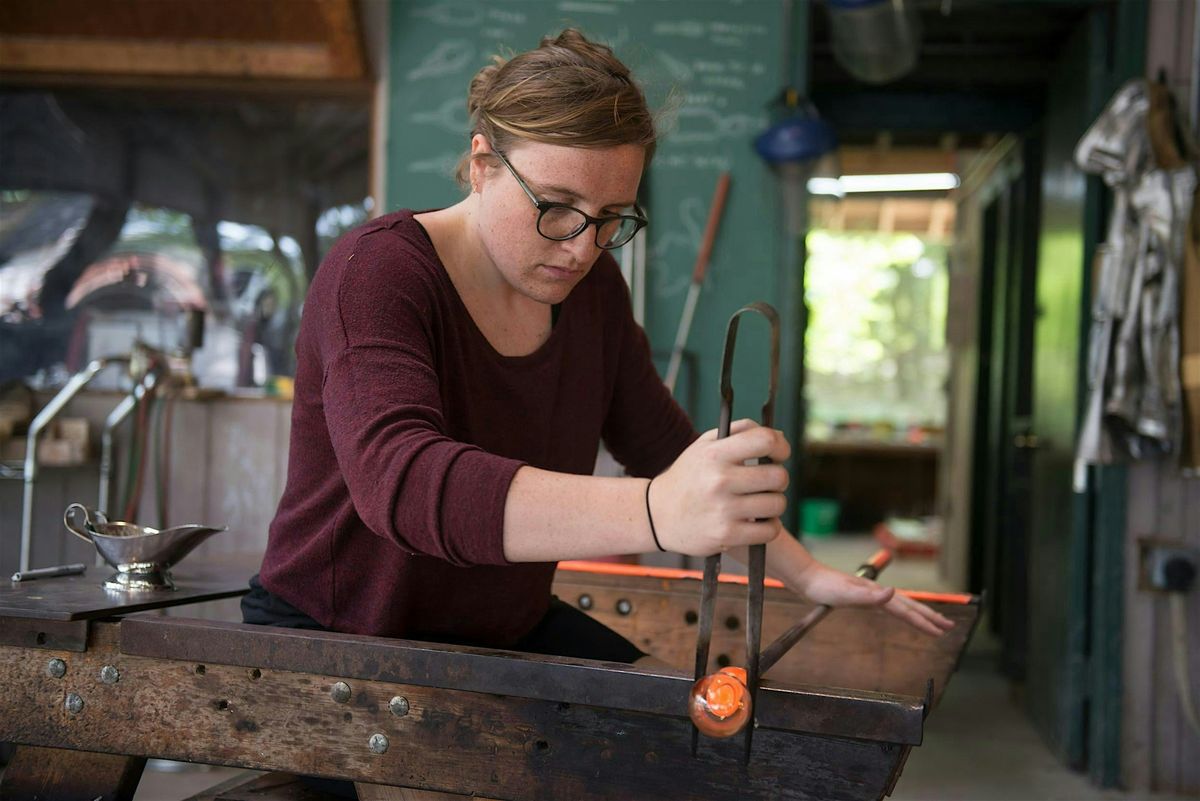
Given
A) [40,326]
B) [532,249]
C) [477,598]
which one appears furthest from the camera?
[40,326]

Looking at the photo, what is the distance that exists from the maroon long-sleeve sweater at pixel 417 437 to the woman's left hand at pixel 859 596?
40 cm

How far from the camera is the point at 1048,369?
182 inches

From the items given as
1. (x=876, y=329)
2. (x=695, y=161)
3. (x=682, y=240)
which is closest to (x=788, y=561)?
(x=682, y=240)

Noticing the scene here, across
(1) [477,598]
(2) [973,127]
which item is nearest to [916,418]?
(2) [973,127]

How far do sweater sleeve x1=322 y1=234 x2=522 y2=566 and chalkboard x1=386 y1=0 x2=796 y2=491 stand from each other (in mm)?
2772

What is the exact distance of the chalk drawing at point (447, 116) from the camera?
4164mm

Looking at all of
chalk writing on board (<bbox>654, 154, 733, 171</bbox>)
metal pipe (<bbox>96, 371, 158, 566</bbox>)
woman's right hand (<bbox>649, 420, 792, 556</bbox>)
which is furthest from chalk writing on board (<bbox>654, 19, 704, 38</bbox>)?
woman's right hand (<bbox>649, 420, 792, 556</bbox>)

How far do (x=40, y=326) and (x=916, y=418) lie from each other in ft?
32.1

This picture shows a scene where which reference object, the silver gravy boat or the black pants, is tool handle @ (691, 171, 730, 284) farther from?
the silver gravy boat

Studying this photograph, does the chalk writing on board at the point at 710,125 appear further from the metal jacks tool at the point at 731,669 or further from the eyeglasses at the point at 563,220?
the metal jacks tool at the point at 731,669

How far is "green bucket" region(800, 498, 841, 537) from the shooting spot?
10641mm

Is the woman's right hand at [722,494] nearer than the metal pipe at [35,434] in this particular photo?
Yes

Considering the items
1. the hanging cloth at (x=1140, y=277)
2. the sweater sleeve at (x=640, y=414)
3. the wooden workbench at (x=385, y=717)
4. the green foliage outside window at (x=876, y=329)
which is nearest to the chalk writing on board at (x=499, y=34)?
the hanging cloth at (x=1140, y=277)

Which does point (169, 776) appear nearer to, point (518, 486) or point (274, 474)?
point (274, 474)
